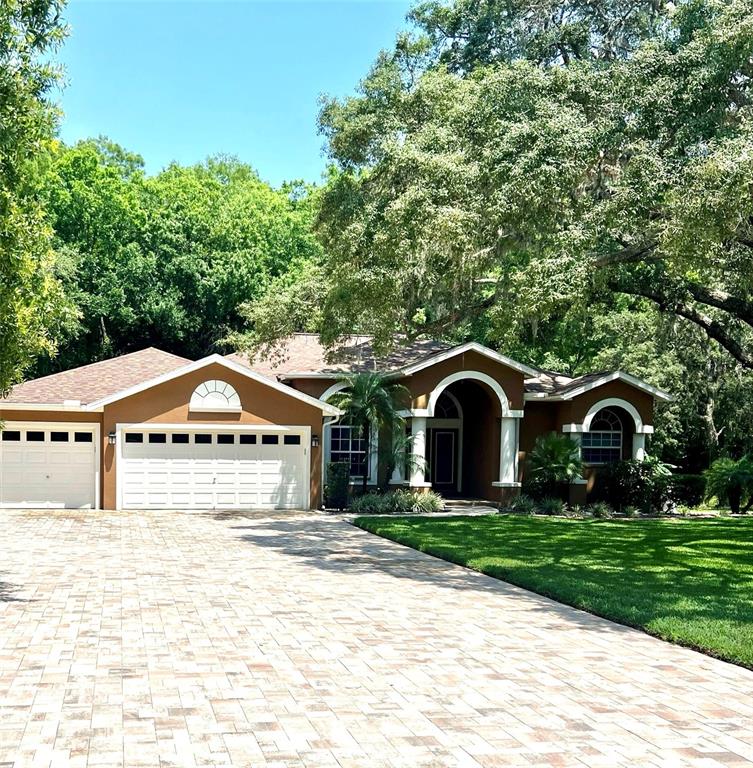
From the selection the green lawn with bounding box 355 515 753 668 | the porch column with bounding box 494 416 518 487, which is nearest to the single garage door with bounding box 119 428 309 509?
the green lawn with bounding box 355 515 753 668

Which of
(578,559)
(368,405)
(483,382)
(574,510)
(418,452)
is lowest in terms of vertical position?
(574,510)

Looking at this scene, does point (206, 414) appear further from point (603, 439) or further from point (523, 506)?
point (603, 439)

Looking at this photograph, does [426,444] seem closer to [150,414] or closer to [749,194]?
[150,414]

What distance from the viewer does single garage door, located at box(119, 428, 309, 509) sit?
23.8 m

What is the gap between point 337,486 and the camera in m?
24.7

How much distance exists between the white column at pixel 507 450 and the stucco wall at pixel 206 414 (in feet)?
17.3

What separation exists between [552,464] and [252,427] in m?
8.29

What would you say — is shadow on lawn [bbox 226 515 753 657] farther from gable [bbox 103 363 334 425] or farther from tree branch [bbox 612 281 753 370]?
tree branch [bbox 612 281 753 370]

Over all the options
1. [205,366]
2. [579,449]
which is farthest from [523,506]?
[205,366]

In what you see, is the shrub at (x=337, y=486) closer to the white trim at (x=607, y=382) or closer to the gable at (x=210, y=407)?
the gable at (x=210, y=407)

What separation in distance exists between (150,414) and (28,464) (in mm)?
3336

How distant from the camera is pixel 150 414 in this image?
23641 mm

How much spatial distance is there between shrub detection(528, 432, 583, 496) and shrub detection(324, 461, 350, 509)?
529 centimetres

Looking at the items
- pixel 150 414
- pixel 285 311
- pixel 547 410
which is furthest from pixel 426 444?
pixel 150 414
